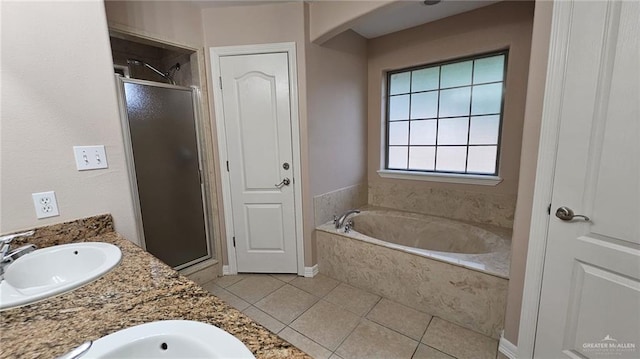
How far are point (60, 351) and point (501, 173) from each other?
2946 millimetres

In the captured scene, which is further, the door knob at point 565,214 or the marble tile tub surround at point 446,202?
the marble tile tub surround at point 446,202

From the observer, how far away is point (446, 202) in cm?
270

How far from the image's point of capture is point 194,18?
2.16 m

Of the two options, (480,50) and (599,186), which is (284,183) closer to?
(599,186)

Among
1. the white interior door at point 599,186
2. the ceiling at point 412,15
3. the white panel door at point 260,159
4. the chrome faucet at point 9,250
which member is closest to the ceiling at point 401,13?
the ceiling at point 412,15

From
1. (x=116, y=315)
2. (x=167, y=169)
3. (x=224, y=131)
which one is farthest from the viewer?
(x=224, y=131)

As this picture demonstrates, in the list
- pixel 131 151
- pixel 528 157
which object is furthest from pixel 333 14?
pixel 131 151

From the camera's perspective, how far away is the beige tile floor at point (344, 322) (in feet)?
5.24

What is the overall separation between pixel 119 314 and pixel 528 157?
179cm

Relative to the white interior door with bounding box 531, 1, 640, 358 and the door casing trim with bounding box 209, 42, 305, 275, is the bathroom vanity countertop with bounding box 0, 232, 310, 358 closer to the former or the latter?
the white interior door with bounding box 531, 1, 640, 358

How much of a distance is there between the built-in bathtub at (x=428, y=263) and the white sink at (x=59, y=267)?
165 centimetres

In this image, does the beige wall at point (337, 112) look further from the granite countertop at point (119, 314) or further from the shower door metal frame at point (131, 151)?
the granite countertop at point (119, 314)

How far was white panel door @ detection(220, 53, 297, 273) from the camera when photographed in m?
2.25

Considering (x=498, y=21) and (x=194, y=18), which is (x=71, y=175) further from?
(x=498, y=21)
